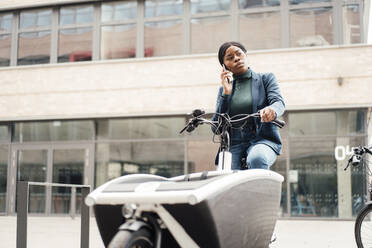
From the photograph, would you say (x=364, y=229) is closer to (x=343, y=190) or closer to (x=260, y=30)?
(x=343, y=190)

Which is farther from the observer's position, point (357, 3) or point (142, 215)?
point (357, 3)

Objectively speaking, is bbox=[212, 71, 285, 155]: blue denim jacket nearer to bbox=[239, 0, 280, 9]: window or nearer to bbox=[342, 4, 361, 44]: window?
bbox=[342, 4, 361, 44]: window

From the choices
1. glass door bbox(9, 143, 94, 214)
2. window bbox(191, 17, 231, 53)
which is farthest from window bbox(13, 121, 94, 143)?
window bbox(191, 17, 231, 53)

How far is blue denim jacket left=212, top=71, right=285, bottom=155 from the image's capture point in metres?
3.80

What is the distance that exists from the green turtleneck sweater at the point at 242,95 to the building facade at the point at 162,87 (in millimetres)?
10248

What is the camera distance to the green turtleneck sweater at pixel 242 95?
3881 mm

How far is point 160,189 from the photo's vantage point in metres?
2.79

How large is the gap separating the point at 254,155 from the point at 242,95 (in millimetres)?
545

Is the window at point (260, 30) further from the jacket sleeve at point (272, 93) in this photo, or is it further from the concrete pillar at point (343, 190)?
the jacket sleeve at point (272, 93)

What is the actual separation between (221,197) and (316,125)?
1196 centimetres

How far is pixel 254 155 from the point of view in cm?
357

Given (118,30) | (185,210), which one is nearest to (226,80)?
(185,210)

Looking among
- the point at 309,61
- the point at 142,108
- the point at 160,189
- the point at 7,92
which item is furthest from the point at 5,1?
the point at 160,189

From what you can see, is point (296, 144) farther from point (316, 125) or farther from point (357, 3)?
point (357, 3)
